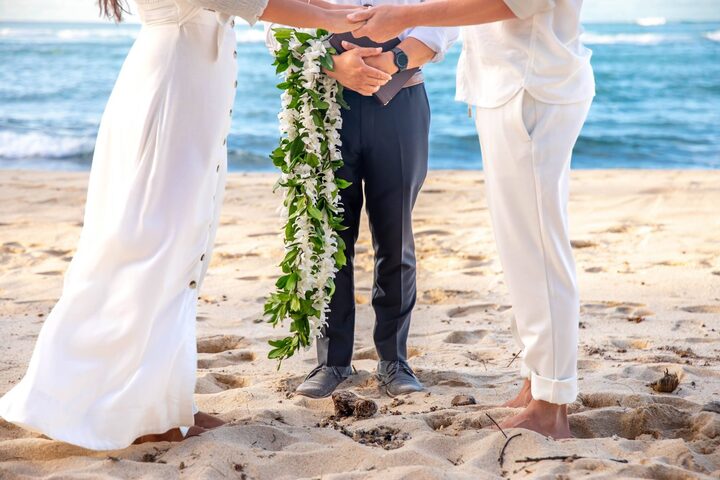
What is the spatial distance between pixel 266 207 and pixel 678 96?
14.8m

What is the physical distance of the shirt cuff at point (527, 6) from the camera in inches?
124

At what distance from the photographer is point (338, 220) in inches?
162

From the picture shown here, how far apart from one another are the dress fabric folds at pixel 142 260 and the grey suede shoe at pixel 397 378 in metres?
1.19

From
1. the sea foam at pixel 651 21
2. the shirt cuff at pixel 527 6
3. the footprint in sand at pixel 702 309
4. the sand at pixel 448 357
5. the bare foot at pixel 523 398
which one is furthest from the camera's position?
the sea foam at pixel 651 21

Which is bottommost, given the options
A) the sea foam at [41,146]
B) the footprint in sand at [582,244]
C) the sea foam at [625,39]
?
the footprint in sand at [582,244]

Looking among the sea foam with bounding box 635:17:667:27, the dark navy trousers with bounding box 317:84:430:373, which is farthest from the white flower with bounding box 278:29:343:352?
the sea foam with bounding box 635:17:667:27

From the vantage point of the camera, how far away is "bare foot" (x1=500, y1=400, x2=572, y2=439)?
3.51 m

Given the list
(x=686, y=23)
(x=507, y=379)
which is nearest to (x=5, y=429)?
(x=507, y=379)

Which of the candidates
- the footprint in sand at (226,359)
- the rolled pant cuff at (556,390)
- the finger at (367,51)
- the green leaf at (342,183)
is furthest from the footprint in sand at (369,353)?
the finger at (367,51)

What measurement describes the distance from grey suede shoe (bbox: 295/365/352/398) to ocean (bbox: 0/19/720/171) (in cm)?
896

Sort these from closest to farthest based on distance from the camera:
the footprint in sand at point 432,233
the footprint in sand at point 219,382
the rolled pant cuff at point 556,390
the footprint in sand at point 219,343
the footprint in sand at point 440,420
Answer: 1. the rolled pant cuff at point 556,390
2. the footprint in sand at point 440,420
3. the footprint in sand at point 219,382
4. the footprint in sand at point 219,343
5. the footprint in sand at point 432,233

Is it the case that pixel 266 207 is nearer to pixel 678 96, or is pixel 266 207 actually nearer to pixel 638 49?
pixel 678 96

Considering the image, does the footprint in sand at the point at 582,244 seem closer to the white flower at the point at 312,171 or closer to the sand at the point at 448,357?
the sand at the point at 448,357

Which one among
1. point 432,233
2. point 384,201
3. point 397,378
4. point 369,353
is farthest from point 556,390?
point 432,233
